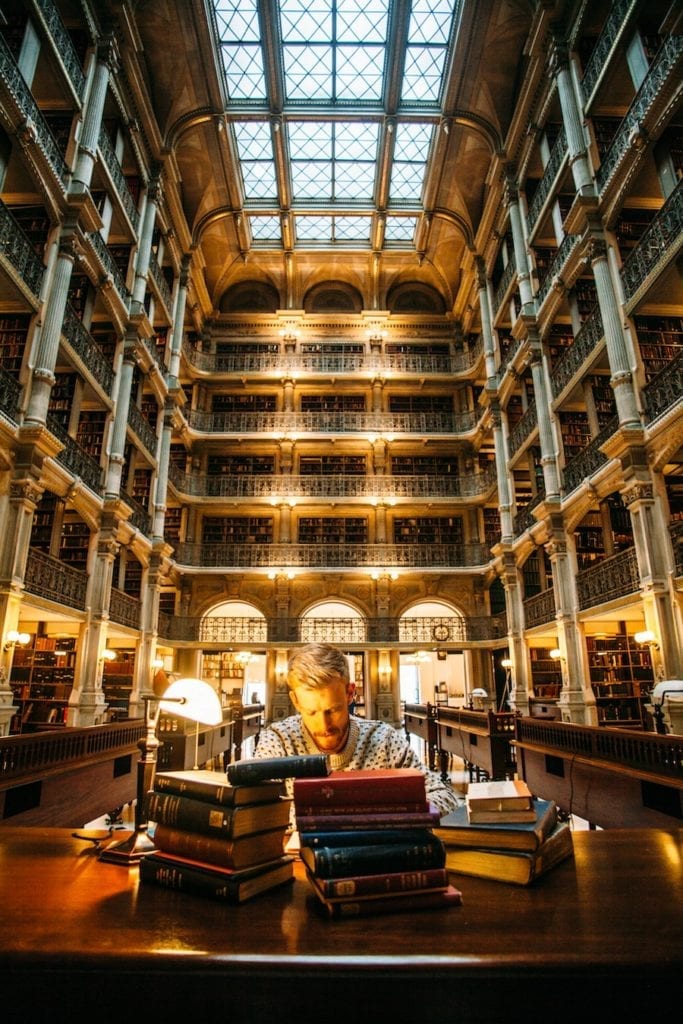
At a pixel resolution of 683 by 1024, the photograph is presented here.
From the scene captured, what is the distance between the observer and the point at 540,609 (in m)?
13.3

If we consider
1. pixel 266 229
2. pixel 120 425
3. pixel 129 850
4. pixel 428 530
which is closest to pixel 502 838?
pixel 129 850

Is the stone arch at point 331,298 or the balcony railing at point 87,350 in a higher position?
the stone arch at point 331,298

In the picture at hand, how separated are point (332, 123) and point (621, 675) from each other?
16.8 meters

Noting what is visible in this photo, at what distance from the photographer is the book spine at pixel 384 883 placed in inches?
44.0

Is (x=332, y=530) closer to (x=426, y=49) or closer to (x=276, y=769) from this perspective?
(x=426, y=49)

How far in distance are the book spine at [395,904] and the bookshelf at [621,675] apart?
40.4 ft

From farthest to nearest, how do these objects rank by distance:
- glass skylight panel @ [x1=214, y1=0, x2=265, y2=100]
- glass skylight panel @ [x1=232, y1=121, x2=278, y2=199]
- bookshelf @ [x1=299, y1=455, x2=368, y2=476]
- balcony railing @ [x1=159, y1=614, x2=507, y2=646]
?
1. bookshelf @ [x1=299, y1=455, x2=368, y2=476]
2. balcony railing @ [x1=159, y1=614, x2=507, y2=646]
3. glass skylight panel @ [x1=232, y1=121, x2=278, y2=199]
4. glass skylight panel @ [x1=214, y1=0, x2=265, y2=100]

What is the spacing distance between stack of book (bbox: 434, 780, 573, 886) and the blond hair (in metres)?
0.52

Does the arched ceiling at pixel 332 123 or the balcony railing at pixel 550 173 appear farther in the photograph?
the arched ceiling at pixel 332 123

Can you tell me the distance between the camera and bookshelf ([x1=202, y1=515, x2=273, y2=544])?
62.1 ft

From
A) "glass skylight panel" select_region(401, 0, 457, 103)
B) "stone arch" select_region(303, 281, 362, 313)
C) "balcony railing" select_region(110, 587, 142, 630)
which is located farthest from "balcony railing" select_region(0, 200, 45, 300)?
"stone arch" select_region(303, 281, 362, 313)

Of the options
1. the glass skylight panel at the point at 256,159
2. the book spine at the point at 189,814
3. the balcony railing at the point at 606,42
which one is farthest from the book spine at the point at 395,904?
the glass skylight panel at the point at 256,159

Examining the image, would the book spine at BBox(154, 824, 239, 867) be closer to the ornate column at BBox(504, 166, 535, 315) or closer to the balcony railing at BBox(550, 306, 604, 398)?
the balcony railing at BBox(550, 306, 604, 398)

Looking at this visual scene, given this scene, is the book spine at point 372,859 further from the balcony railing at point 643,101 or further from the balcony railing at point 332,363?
the balcony railing at point 332,363
